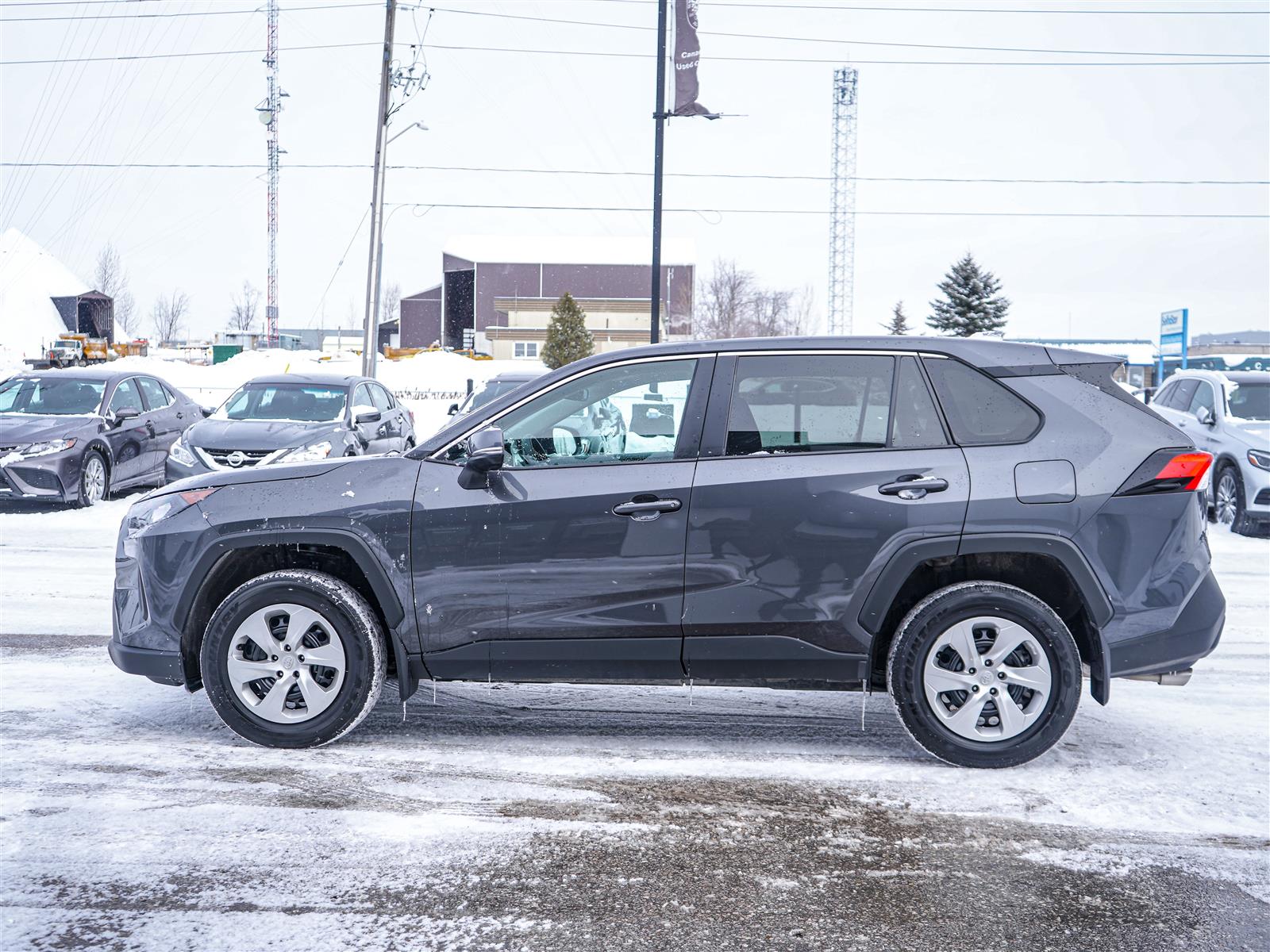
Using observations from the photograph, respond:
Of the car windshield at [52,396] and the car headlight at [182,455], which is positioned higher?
the car windshield at [52,396]

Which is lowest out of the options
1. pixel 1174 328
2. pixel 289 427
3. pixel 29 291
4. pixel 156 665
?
pixel 156 665

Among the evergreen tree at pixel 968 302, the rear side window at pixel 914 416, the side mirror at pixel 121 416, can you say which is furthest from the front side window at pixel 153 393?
the evergreen tree at pixel 968 302

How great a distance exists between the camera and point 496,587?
4648 millimetres

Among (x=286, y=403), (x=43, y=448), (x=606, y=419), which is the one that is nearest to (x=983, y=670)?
(x=606, y=419)

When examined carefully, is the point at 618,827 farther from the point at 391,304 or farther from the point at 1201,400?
the point at 391,304

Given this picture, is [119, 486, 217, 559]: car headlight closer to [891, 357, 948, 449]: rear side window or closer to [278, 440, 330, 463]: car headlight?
[891, 357, 948, 449]: rear side window

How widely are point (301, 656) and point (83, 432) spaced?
9.67m

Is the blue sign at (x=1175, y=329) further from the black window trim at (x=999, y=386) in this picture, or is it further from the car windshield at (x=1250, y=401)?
the black window trim at (x=999, y=386)

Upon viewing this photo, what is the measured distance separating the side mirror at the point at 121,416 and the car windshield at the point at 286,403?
955 millimetres

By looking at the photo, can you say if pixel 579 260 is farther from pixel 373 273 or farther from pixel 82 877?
pixel 82 877

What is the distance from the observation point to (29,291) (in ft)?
301

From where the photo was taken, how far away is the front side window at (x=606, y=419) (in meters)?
4.75

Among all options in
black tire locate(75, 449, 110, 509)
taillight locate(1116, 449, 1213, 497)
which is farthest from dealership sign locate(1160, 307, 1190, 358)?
taillight locate(1116, 449, 1213, 497)

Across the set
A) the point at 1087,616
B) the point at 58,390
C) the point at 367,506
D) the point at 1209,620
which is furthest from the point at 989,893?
the point at 58,390
